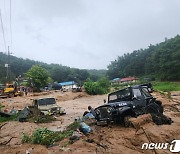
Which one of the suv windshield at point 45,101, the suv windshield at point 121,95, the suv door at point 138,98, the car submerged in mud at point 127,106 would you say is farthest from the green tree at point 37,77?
the suv door at point 138,98

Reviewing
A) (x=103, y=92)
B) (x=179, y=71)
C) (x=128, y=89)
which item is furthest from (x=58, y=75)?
(x=128, y=89)

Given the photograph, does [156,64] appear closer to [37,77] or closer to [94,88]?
[37,77]

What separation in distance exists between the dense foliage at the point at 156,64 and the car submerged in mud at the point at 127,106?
194 feet

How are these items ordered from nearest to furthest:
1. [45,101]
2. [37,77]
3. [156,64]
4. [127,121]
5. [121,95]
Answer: [127,121]
[121,95]
[45,101]
[37,77]
[156,64]

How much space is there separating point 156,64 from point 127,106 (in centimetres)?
7413

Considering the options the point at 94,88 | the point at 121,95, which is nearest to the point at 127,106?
the point at 121,95

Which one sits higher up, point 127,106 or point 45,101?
point 127,106

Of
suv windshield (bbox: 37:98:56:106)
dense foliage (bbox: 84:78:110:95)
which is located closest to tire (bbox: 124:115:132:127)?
suv windshield (bbox: 37:98:56:106)

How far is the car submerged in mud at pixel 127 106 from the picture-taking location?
1085 cm

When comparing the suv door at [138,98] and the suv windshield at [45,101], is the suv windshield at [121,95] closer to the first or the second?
the suv door at [138,98]

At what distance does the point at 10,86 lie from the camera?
42.2m

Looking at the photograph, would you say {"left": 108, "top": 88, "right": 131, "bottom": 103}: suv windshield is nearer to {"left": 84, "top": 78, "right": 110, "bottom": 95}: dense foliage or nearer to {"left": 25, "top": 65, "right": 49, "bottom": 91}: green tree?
{"left": 84, "top": 78, "right": 110, "bottom": 95}: dense foliage

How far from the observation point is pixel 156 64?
270 feet

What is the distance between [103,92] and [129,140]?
1437 inches
